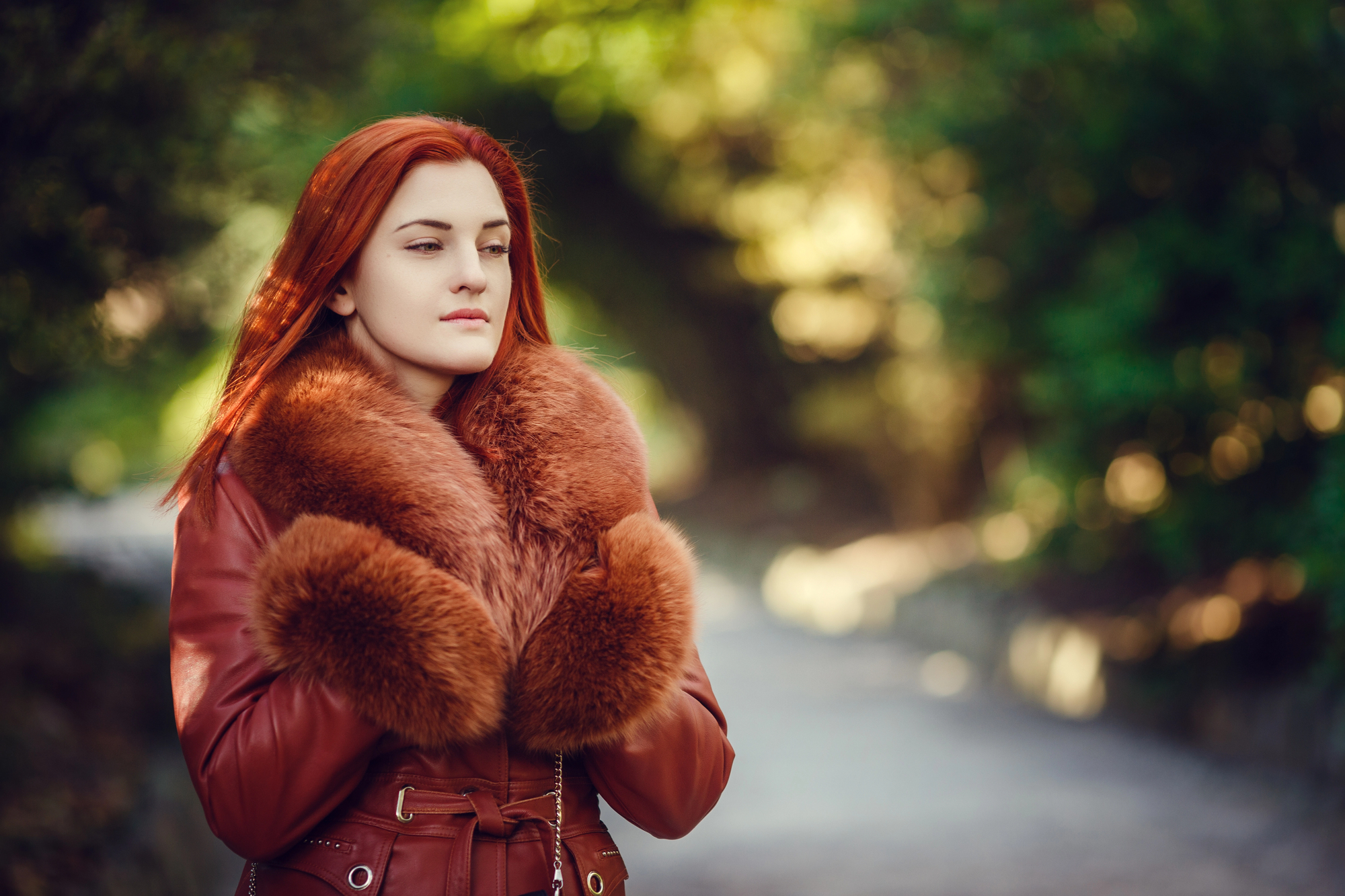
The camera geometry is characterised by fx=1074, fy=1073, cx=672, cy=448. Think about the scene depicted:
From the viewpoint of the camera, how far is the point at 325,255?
1662 millimetres

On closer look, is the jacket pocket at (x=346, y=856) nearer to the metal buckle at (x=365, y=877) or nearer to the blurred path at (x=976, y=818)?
the metal buckle at (x=365, y=877)

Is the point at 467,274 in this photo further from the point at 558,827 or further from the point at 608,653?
the point at 558,827

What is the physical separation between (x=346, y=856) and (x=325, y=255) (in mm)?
883

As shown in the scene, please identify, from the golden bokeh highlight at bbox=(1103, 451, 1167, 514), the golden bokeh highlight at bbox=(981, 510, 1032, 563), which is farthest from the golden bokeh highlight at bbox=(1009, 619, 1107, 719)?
the golden bokeh highlight at bbox=(981, 510, 1032, 563)

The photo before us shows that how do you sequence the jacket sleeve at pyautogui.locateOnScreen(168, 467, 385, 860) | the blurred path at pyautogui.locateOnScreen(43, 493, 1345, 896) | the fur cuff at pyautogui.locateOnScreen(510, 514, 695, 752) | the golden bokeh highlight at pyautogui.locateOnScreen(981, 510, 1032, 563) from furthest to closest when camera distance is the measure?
the golden bokeh highlight at pyautogui.locateOnScreen(981, 510, 1032, 563)
the blurred path at pyautogui.locateOnScreen(43, 493, 1345, 896)
the fur cuff at pyautogui.locateOnScreen(510, 514, 695, 752)
the jacket sleeve at pyautogui.locateOnScreen(168, 467, 385, 860)

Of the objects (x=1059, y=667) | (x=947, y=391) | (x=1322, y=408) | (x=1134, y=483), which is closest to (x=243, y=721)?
(x=1322, y=408)

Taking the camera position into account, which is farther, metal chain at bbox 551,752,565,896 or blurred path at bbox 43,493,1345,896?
blurred path at bbox 43,493,1345,896

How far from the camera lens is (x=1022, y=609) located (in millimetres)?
8109

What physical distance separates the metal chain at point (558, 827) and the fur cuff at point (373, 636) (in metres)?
0.17

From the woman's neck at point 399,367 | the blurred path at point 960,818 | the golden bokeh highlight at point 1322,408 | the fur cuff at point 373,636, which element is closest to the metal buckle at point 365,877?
the fur cuff at point 373,636

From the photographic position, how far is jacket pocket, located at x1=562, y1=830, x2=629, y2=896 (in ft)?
5.08

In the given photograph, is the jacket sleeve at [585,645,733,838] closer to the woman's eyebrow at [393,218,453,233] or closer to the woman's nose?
the woman's nose

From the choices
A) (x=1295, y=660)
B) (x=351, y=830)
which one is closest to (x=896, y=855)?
(x=1295, y=660)

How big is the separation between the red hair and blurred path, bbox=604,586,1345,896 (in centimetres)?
336
